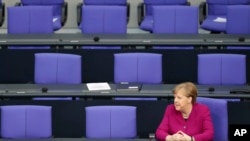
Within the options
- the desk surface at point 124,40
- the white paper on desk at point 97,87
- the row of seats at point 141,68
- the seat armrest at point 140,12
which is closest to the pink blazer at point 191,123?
the white paper on desk at point 97,87

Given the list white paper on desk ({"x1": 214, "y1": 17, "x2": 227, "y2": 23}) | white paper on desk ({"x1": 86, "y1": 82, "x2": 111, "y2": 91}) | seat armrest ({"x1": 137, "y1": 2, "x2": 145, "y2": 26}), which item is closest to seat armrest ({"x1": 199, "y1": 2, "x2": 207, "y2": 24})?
white paper on desk ({"x1": 214, "y1": 17, "x2": 227, "y2": 23})

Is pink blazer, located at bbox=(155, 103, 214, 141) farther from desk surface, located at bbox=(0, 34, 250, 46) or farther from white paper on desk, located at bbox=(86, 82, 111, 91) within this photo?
desk surface, located at bbox=(0, 34, 250, 46)

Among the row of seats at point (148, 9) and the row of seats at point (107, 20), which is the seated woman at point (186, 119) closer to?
the row of seats at point (107, 20)

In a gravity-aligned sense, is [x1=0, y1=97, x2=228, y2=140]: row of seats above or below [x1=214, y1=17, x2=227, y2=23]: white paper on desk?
below

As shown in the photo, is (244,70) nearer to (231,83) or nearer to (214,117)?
(231,83)

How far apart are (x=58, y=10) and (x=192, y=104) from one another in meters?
4.43

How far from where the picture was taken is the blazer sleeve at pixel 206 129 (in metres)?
5.54

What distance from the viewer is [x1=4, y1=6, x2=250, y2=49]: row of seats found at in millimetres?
8484

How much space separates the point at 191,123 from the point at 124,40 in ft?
7.92

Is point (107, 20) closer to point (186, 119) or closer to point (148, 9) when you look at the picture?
point (148, 9)

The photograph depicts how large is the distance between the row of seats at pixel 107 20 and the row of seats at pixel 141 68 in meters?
1.62

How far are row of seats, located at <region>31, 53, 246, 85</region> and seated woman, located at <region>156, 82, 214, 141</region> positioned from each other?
1230 millimetres

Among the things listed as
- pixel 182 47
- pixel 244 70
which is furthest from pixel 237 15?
pixel 244 70

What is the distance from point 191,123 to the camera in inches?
223
